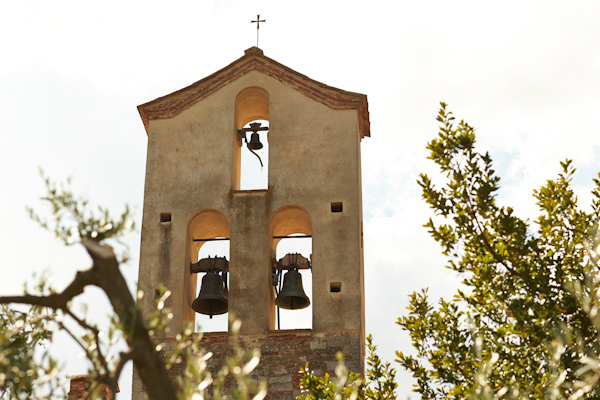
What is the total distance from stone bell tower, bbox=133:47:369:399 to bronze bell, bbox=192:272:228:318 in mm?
14

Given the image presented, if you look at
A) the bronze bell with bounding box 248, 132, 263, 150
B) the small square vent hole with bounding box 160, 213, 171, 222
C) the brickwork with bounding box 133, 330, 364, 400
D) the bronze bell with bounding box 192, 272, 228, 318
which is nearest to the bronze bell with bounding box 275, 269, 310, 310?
the brickwork with bounding box 133, 330, 364, 400

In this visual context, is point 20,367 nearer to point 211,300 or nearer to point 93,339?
point 93,339

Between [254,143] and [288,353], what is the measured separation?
9.84 ft

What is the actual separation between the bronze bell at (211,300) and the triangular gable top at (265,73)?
7.79ft

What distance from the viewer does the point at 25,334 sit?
5020 millimetres

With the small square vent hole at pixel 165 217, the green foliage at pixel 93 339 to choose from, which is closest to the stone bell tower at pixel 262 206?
the small square vent hole at pixel 165 217

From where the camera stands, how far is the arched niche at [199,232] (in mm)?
10758

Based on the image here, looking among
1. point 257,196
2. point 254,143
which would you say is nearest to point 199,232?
point 257,196

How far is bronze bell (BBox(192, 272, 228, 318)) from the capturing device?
34.5ft

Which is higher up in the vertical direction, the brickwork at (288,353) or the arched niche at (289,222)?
the arched niche at (289,222)

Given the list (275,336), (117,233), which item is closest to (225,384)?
(275,336)

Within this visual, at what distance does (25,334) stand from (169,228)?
19.5 ft

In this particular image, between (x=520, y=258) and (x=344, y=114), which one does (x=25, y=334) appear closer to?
(x=520, y=258)

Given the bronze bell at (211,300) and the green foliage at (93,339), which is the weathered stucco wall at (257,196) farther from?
the green foliage at (93,339)
